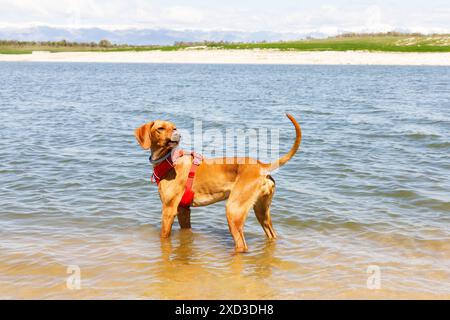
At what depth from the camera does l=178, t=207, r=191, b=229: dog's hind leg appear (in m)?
7.47

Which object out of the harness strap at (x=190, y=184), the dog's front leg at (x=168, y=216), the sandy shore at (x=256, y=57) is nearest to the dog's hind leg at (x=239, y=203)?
the harness strap at (x=190, y=184)

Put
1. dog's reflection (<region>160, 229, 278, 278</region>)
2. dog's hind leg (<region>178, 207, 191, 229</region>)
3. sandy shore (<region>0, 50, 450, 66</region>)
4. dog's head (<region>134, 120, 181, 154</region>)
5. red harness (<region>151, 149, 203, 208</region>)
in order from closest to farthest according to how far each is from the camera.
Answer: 1. dog's reflection (<region>160, 229, 278, 278</region>)
2. dog's head (<region>134, 120, 181, 154</region>)
3. red harness (<region>151, 149, 203, 208</region>)
4. dog's hind leg (<region>178, 207, 191, 229</region>)
5. sandy shore (<region>0, 50, 450, 66</region>)

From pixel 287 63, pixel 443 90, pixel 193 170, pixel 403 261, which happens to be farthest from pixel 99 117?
pixel 287 63

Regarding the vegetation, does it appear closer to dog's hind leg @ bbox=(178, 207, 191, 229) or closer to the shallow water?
the shallow water

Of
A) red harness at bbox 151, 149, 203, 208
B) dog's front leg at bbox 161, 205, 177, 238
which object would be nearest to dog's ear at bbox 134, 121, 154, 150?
red harness at bbox 151, 149, 203, 208

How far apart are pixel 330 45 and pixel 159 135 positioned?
261ft

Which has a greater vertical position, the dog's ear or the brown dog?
the dog's ear

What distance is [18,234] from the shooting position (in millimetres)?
7297

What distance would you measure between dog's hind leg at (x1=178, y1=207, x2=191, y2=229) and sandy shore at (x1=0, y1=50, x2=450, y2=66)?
5584 centimetres

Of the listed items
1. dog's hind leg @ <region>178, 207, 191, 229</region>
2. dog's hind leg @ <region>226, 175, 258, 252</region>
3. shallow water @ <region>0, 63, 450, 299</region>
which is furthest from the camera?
dog's hind leg @ <region>178, 207, 191, 229</region>

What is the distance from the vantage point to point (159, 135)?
6738 mm

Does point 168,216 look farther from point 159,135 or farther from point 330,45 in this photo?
point 330,45

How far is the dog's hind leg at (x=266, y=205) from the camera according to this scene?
21.1ft
